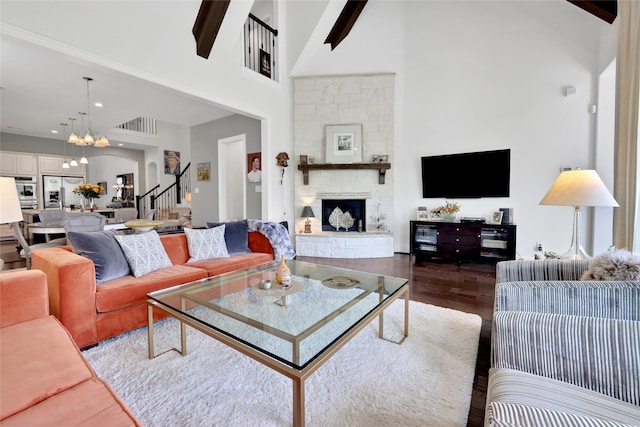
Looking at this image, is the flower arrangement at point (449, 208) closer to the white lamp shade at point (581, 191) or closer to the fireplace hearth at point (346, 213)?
the fireplace hearth at point (346, 213)

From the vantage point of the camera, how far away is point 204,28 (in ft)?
12.1

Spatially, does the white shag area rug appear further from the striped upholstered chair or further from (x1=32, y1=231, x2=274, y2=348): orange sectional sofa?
the striped upholstered chair

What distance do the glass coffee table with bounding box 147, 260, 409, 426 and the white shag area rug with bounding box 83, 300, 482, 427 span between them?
6.7 inches

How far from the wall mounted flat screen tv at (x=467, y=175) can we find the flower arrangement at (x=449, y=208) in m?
0.14

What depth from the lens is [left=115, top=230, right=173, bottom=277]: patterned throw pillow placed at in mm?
2463

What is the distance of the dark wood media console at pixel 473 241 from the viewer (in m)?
4.26

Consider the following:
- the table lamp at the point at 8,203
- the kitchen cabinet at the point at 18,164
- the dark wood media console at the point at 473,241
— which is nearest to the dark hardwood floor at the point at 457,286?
the dark wood media console at the point at 473,241

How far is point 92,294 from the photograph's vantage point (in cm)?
202

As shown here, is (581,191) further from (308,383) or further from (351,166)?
(351,166)

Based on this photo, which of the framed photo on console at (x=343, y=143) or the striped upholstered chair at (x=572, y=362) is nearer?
the striped upholstered chair at (x=572, y=362)

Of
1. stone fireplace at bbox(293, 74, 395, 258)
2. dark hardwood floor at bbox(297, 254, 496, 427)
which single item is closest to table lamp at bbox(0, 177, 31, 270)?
dark hardwood floor at bbox(297, 254, 496, 427)

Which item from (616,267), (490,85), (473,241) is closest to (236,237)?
(616,267)

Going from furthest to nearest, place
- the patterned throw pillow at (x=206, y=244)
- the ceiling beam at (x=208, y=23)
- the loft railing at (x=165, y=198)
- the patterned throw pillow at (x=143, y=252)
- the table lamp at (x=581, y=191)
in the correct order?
the loft railing at (x=165, y=198) < the ceiling beam at (x=208, y=23) < the patterned throw pillow at (x=206, y=244) < the patterned throw pillow at (x=143, y=252) < the table lamp at (x=581, y=191)

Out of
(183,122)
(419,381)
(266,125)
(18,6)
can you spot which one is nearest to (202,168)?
(183,122)
